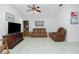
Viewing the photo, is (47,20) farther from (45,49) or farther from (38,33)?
(45,49)

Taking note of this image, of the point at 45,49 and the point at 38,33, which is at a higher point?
the point at 38,33

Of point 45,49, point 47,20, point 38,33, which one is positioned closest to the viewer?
point 45,49

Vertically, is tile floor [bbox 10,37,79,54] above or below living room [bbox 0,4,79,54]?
below

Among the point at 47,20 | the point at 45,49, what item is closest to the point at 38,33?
the point at 47,20

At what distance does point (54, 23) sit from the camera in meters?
12.1

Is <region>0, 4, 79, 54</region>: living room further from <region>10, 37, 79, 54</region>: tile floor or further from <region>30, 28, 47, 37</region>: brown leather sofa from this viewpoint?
<region>10, 37, 79, 54</region>: tile floor

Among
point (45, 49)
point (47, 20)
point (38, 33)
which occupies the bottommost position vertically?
point (45, 49)

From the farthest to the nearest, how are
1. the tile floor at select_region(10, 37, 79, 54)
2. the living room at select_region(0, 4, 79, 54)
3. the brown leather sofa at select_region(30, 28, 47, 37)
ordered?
the brown leather sofa at select_region(30, 28, 47, 37), the living room at select_region(0, 4, 79, 54), the tile floor at select_region(10, 37, 79, 54)

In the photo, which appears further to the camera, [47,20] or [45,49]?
[47,20]

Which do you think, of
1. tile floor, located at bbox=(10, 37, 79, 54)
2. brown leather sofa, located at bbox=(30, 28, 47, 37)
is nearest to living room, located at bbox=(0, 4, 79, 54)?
brown leather sofa, located at bbox=(30, 28, 47, 37)

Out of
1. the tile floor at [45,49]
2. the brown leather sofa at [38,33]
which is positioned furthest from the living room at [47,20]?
the tile floor at [45,49]

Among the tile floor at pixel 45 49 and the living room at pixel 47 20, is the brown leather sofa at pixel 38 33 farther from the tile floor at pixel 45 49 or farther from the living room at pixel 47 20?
the tile floor at pixel 45 49
